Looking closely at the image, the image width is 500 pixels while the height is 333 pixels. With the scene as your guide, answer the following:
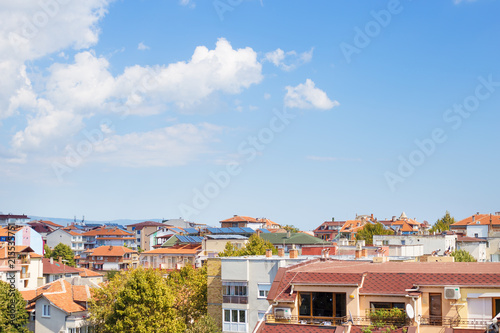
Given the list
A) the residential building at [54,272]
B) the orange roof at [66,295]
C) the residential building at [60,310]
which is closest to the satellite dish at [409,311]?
the residential building at [60,310]

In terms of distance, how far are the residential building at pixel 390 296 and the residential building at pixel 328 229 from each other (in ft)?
474

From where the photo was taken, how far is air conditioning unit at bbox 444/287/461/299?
929 inches

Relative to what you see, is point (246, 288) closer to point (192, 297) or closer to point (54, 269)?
point (192, 297)

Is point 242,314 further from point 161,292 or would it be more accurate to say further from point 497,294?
point 497,294

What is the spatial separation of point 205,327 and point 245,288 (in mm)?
4368

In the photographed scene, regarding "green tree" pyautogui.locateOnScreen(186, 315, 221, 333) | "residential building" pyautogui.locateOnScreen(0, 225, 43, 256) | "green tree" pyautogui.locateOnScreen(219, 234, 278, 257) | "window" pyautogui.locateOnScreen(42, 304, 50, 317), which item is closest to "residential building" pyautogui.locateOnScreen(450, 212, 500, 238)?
"green tree" pyautogui.locateOnScreen(219, 234, 278, 257)

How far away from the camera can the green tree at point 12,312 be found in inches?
1919

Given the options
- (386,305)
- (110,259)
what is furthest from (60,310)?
(110,259)

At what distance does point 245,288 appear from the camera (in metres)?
43.9

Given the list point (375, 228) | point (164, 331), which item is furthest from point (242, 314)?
point (375, 228)

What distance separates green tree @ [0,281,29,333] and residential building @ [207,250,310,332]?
18.7 m

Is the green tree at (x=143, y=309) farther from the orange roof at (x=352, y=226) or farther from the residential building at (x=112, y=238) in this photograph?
the orange roof at (x=352, y=226)

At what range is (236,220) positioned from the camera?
532 ft

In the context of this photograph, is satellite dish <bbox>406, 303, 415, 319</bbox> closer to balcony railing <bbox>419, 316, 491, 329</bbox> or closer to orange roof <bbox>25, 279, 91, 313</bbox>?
balcony railing <bbox>419, 316, 491, 329</bbox>
